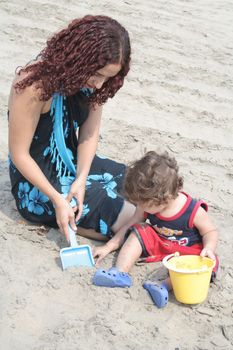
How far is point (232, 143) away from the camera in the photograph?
10.7 feet

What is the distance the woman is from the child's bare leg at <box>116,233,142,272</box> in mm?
172

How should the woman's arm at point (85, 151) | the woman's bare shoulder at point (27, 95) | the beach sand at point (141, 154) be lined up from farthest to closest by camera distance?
the woman's arm at point (85, 151) < the woman's bare shoulder at point (27, 95) < the beach sand at point (141, 154)

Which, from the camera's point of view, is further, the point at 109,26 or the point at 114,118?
the point at 114,118

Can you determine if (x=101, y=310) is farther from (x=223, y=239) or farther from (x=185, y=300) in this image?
(x=223, y=239)

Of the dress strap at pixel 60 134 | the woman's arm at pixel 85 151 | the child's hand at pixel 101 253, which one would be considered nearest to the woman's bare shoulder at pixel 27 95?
the dress strap at pixel 60 134

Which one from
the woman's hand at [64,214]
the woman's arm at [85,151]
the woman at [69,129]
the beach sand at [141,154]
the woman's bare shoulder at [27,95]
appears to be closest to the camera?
the beach sand at [141,154]

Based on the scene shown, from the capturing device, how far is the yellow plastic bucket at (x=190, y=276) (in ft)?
6.43

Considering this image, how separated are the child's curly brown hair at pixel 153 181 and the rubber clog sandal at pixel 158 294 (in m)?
0.32

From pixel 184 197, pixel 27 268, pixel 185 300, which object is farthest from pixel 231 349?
pixel 27 268

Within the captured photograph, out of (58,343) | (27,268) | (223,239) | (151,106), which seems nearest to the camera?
(58,343)

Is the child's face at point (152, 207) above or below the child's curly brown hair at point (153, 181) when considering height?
below

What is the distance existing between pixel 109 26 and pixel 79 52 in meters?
0.14

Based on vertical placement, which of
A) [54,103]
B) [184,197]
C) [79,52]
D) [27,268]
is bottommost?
[27,268]

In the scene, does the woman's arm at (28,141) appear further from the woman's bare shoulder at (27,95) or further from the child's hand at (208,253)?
the child's hand at (208,253)
